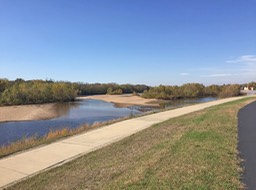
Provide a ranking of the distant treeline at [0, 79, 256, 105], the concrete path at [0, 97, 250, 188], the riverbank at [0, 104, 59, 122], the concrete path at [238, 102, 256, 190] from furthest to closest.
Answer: the distant treeline at [0, 79, 256, 105] → the riverbank at [0, 104, 59, 122] → the concrete path at [0, 97, 250, 188] → the concrete path at [238, 102, 256, 190]

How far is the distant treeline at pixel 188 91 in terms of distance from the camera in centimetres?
6939

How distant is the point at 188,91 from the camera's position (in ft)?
256

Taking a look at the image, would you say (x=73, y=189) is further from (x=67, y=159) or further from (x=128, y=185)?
(x=67, y=159)

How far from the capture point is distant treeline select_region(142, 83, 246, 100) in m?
69.4

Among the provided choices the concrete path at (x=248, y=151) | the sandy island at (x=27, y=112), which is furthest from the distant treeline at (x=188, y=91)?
the concrete path at (x=248, y=151)

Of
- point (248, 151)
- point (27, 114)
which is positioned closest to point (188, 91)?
point (27, 114)

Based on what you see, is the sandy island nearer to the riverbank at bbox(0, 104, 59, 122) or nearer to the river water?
the riverbank at bbox(0, 104, 59, 122)

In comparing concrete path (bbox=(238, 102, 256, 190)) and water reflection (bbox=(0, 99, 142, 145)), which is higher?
concrete path (bbox=(238, 102, 256, 190))

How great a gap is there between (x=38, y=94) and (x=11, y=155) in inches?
2212

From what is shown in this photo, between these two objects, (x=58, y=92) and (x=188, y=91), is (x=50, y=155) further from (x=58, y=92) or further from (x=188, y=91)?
(x=188, y=91)

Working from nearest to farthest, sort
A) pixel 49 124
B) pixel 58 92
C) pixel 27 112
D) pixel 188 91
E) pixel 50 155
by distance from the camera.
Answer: pixel 50 155 < pixel 49 124 < pixel 27 112 < pixel 58 92 < pixel 188 91

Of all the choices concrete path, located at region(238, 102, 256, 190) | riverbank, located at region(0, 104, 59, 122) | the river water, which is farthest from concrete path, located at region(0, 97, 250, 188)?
riverbank, located at region(0, 104, 59, 122)

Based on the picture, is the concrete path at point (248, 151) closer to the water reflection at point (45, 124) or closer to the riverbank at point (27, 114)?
the water reflection at point (45, 124)

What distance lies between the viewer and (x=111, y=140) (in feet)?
34.7
